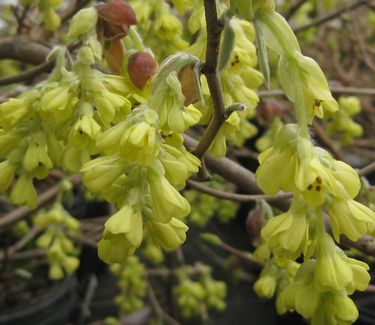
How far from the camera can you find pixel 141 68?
563mm

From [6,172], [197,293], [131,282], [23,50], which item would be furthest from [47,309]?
[6,172]

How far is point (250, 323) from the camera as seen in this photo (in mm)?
2428

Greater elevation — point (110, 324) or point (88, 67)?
A: point (88, 67)

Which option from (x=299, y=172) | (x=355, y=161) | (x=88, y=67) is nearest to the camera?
(x=299, y=172)

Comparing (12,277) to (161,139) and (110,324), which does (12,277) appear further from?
(161,139)

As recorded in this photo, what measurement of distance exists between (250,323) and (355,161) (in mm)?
1030

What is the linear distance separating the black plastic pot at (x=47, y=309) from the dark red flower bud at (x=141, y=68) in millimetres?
1502

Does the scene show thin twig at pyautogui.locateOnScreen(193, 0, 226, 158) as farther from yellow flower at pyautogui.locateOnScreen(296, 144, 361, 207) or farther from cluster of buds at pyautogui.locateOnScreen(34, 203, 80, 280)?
cluster of buds at pyautogui.locateOnScreen(34, 203, 80, 280)

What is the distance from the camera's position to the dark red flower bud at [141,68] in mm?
561

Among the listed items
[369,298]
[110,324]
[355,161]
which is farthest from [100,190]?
[355,161]

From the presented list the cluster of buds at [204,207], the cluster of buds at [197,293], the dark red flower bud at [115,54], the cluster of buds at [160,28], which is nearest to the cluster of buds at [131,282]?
the cluster of buds at [197,293]

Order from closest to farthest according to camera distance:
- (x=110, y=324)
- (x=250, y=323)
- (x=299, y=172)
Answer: (x=299, y=172) < (x=110, y=324) < (x=250, y=323)

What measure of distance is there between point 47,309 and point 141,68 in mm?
1575

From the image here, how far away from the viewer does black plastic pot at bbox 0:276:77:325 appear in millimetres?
1840
